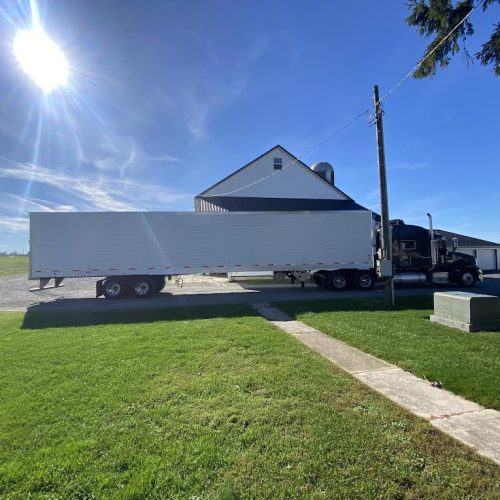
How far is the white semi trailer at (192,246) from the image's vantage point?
16266 millimetres

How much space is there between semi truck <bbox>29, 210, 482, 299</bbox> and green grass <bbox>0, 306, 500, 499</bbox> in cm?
1019

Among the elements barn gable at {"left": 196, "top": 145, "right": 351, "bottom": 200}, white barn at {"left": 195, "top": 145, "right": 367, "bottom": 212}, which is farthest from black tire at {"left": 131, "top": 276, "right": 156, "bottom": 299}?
barn gable at {"left": 196, "top": 145, "right": 351, "bottom": 200}

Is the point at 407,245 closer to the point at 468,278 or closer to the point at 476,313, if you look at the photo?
the point at 468,278

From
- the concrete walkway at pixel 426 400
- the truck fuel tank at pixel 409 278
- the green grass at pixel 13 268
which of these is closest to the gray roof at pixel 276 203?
the truck fuel tank at pixel 409 278

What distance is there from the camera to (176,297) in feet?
56.2

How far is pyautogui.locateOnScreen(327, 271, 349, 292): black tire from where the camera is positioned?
19109 mm

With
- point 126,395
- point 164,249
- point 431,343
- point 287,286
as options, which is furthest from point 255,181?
point 126,395

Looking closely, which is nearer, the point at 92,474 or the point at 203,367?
the point at 92,474

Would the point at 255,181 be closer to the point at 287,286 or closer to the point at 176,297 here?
the point at 287,286

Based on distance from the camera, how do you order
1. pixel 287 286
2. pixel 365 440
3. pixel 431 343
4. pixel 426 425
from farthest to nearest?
1. pixel 287 286
2. pixel 431 343
3. pixel 426 425
4. pixel 365 440

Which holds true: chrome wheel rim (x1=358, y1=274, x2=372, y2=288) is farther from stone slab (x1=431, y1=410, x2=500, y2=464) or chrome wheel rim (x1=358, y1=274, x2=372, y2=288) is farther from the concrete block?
stone slab (x1=431, y1=410, x2=500, y2=464)

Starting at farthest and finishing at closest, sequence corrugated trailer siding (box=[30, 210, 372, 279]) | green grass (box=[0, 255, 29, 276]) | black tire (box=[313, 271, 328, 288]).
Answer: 1. green grass (box=[0, 255, 29, 276])
2. black tire (box=[313, 271, 328, 288])
3. corrugated trailer siding (box=[30, 210, 372, 279])

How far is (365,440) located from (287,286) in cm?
1839

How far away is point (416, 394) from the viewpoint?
4.77 meters
